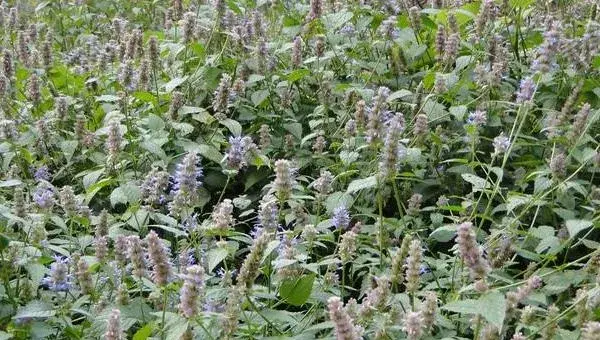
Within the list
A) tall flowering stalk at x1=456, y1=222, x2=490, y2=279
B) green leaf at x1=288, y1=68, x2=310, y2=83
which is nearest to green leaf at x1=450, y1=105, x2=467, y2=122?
green leaf at x1=288, y1=68, x2=310, y2=83

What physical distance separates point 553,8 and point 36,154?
2860 millimetres

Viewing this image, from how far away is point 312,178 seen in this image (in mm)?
3781

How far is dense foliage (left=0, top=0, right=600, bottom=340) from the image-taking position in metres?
2.49

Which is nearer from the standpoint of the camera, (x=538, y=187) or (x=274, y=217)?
(x=274, y=217)

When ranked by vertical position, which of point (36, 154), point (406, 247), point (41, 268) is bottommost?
point (36, 154)

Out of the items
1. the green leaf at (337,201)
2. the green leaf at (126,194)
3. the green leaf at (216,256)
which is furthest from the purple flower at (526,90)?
the green leaf at (126,194)

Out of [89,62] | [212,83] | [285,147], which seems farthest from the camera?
[89,62]

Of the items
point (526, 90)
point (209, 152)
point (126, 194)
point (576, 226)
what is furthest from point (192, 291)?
point (209, 152)

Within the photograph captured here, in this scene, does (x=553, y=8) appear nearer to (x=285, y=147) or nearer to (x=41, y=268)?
(x=285, y=147)

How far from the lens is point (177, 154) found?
13.3 feet

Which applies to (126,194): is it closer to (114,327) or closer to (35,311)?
(35,311)

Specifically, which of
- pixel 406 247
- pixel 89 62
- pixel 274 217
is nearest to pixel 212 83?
pixel 89 62

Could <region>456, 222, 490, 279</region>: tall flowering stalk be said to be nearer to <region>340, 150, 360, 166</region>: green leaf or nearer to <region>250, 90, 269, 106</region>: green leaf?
<region>340, 150, 360, 166</region>: green leaf

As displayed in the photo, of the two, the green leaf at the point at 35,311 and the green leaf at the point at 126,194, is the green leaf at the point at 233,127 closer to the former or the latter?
the green leaf at the point at 126,194
